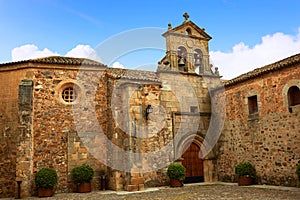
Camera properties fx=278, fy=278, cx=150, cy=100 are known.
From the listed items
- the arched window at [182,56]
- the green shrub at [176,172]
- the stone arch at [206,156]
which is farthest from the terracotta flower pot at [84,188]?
the arched window at [182,56]

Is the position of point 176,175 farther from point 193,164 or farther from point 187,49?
point 187,49

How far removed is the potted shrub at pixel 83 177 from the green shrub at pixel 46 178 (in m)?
0.84

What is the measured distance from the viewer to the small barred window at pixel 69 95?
1241 centimetres

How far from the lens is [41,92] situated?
1183 centimetres

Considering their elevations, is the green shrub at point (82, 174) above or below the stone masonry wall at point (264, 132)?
below

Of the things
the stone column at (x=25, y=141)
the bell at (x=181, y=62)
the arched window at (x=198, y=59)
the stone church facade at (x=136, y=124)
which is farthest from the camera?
the arched window at (x=198, y=59)

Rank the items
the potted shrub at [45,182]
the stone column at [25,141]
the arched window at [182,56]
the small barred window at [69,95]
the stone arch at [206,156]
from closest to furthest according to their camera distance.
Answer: the stone column at [25,141] → the potted shrub at [45,182] → the small barred window at [69,95] → the stone arch at [206,156] → the arched window at [182,56]

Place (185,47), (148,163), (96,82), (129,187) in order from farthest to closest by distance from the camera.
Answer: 1. (185,47)
2. (96,82)
3. (148,163)
4. (129,187)

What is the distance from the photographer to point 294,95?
10.9 m

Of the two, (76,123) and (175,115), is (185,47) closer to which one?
(175,115)

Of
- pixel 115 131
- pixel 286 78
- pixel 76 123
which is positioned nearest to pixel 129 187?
pixel 115 131

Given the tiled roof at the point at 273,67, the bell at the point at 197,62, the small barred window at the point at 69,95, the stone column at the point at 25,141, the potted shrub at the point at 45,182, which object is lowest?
the potted shrub at the point at 45,182

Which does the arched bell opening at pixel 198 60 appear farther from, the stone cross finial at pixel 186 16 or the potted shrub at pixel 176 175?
the potted shrub at pixel 176 175

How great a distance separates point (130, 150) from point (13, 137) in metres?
4.89
